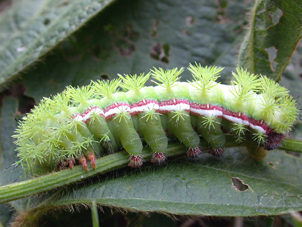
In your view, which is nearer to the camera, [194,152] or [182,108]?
[182,108]

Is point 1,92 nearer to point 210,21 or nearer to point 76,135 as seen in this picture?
point 76,135

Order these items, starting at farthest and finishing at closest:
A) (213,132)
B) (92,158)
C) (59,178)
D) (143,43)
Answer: (143,43), (213,132), (92,158), (59,178)

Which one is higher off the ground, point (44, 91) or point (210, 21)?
point (210, 21)

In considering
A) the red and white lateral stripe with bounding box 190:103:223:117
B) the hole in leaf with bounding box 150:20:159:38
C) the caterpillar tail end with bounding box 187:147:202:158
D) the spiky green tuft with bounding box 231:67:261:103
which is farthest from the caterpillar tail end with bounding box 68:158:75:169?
the hole in leaf with bounding box 150:20:159:38

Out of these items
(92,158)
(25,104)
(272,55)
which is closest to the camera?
(92,158)

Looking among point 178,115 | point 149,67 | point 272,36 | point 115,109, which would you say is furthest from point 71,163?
point 272,36

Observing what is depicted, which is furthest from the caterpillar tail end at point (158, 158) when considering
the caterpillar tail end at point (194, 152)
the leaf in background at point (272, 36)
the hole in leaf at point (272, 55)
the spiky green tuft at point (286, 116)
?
the hole in leaf at point (272, 55)

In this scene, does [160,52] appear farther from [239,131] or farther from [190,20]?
[239,131]

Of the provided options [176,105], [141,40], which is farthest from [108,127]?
[141,40]
